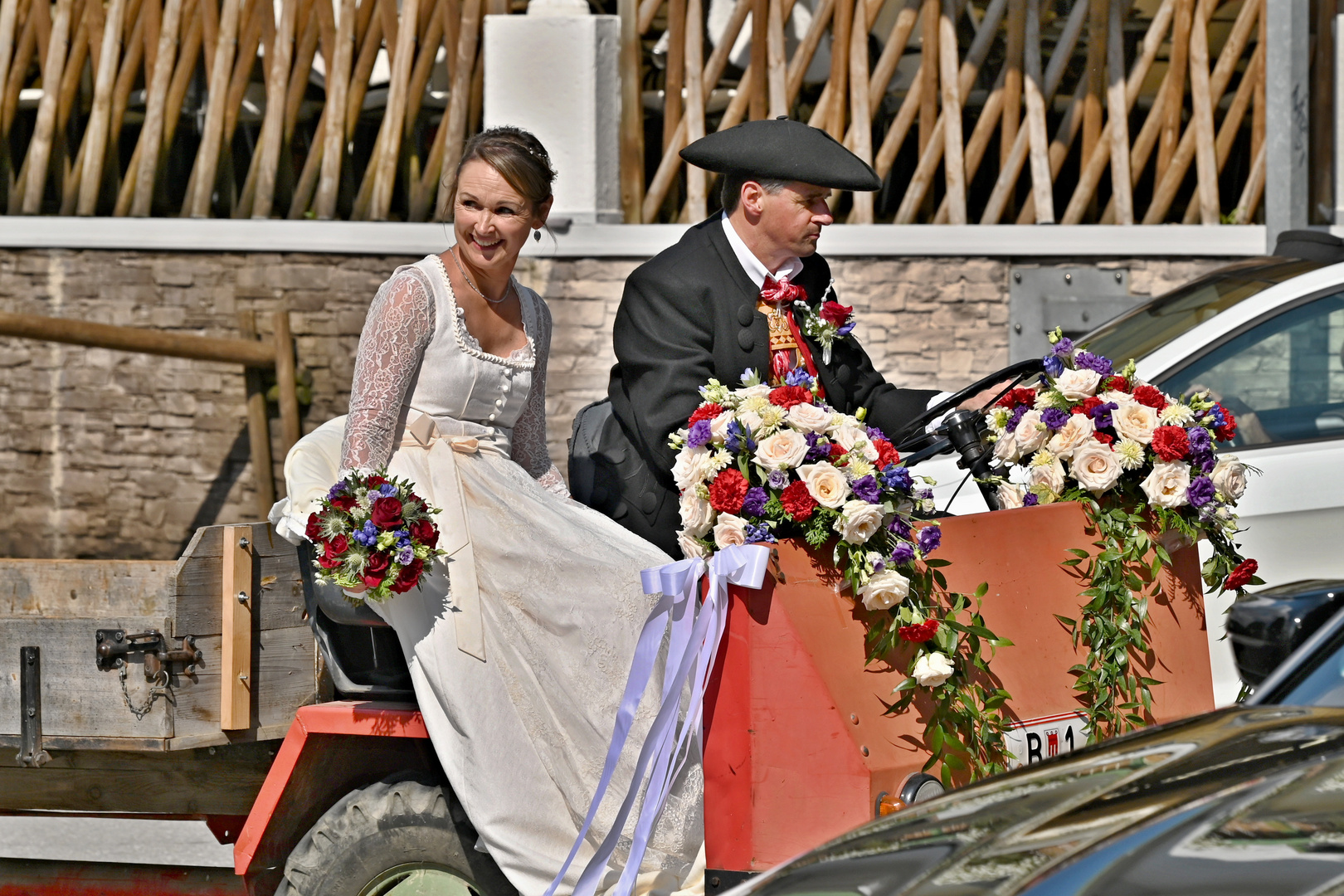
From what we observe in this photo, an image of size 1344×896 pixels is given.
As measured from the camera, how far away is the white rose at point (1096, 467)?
3.21m

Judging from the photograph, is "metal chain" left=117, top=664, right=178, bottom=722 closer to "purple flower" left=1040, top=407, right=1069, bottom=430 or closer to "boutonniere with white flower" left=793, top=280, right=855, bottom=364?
"boutonniere with white flower" left=793, top=280, right=855, bottom=364

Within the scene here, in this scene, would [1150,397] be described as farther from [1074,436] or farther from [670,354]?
[670,354]

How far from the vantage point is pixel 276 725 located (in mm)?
3475

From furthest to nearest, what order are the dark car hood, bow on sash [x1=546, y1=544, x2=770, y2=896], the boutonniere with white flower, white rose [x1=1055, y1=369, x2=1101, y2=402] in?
the boutonniere with white flower, white rose [x1=1055, y1=369, x2=1101, y2=402], bow on sash [x1=546, y1=544, x2=770, y2=896], the dark car hood

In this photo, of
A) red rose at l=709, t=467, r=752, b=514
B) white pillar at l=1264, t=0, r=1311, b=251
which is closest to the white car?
red rose at l=709, t=467, r=752, b=514

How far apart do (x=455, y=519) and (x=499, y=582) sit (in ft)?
0.56

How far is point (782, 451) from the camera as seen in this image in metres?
2.77

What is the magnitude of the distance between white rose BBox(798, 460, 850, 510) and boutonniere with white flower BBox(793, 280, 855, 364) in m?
0.88

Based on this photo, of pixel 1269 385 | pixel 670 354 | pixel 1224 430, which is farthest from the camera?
pixel 1269 385

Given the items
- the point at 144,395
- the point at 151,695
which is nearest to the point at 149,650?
the point at 151,695

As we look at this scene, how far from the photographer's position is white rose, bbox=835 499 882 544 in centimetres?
271

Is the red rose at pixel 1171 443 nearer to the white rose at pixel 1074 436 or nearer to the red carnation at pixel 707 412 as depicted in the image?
the white rose at pixel 1074 436

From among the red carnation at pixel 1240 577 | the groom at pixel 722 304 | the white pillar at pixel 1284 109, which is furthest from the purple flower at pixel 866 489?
the white pillar at pixel 1284 109

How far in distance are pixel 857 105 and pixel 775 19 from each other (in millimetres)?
698
